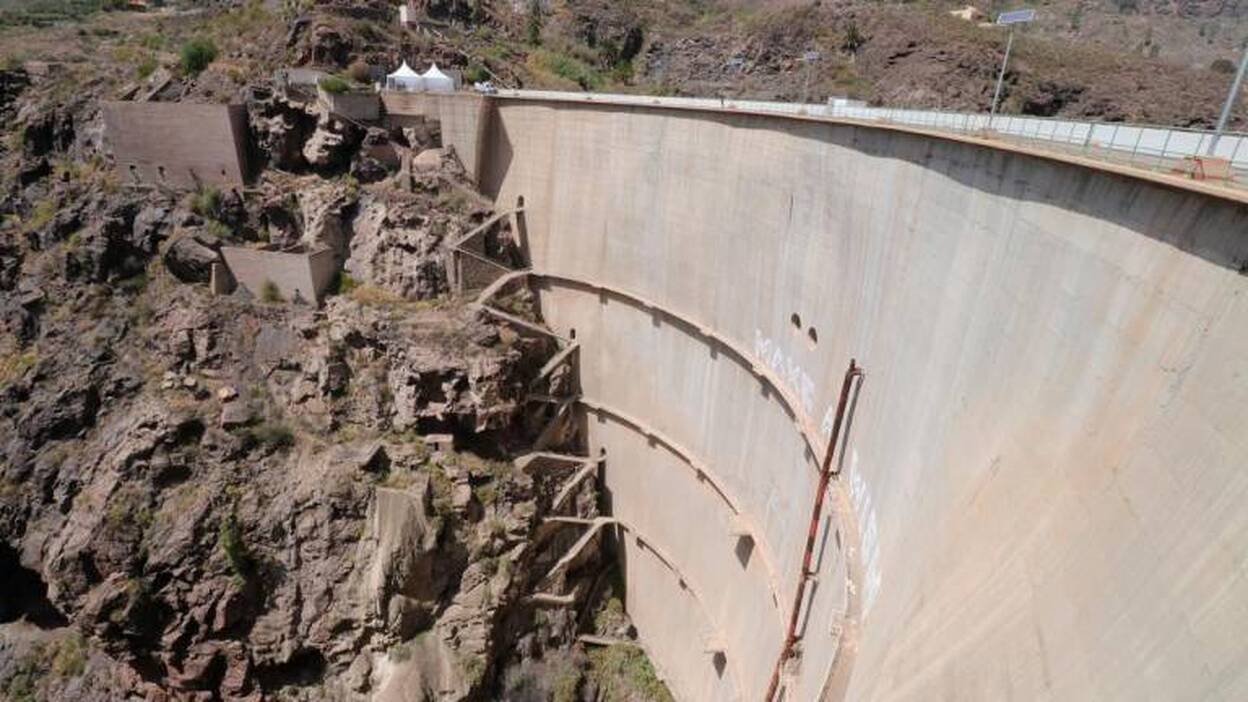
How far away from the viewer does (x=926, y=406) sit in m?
8.32

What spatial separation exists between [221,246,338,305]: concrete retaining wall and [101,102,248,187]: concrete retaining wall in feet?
11.0

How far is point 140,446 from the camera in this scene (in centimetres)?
1836

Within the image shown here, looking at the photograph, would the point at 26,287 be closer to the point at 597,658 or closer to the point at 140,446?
the point at 140,446

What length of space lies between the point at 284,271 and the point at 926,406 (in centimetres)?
1820

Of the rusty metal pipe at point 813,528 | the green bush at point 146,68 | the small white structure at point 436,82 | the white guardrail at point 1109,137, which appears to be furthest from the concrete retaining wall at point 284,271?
the white guardrail at point 1109,137

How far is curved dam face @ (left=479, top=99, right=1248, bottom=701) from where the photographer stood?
4.70m

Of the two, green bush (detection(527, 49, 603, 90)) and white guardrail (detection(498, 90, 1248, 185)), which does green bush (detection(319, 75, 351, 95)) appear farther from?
white guardrail (detection(498, 90, 1248, 185))

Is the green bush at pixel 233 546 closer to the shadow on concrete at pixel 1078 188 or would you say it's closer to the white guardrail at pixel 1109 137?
the shadow on concrete at pixel 1078 188

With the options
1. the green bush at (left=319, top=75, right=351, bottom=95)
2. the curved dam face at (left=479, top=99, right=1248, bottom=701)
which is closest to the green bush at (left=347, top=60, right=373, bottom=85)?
the green bush at (left=319, top=75, right=351, bottom=95)

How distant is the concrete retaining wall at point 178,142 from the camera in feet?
71.7

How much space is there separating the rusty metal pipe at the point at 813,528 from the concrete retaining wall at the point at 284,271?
15385 mm

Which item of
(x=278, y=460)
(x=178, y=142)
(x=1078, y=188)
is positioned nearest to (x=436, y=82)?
(x=178, y=142)

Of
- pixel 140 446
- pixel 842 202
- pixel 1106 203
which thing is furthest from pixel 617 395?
pixel 1106 203

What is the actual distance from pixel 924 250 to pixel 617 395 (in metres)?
12.6
